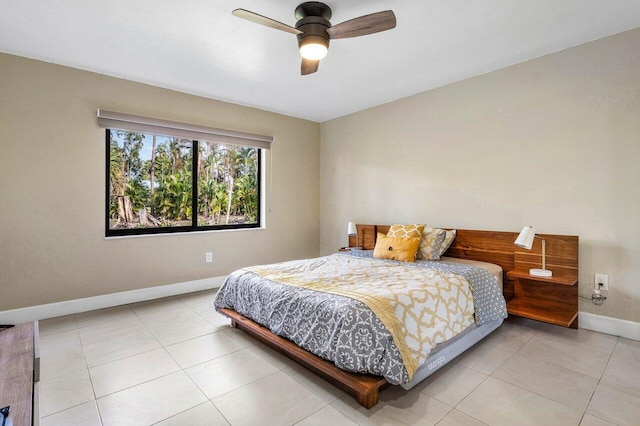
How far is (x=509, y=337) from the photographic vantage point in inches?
104

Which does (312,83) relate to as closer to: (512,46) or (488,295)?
(512,46)

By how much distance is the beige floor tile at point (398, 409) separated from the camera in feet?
5.37

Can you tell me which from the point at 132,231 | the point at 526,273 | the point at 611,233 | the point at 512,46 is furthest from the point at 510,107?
the point at 132,231

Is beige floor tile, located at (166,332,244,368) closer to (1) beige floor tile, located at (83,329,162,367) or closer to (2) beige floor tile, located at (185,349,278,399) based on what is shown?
(2) beige floor tile, located at (185,349,278,399)

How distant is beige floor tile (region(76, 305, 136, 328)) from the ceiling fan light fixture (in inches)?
114

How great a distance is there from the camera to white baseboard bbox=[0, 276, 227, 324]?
2939 millimetres

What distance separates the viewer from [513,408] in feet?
5.65

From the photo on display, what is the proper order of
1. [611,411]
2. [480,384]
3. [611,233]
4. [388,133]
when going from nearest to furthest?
[611,411], [480,384], [611,233], [388,133]

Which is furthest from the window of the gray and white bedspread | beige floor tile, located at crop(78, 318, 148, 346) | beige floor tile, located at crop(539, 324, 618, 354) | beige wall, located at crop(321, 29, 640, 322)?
beige floor tile, located at crop(539, 324, 618, 354)

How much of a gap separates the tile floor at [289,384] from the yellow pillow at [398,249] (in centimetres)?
97

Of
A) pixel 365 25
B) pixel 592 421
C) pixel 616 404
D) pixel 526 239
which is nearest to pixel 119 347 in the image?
pixel 365 25

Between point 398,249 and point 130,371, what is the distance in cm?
244

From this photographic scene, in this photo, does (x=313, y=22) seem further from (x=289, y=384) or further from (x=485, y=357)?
(x=485, y=357)

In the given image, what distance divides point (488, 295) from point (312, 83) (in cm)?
277
